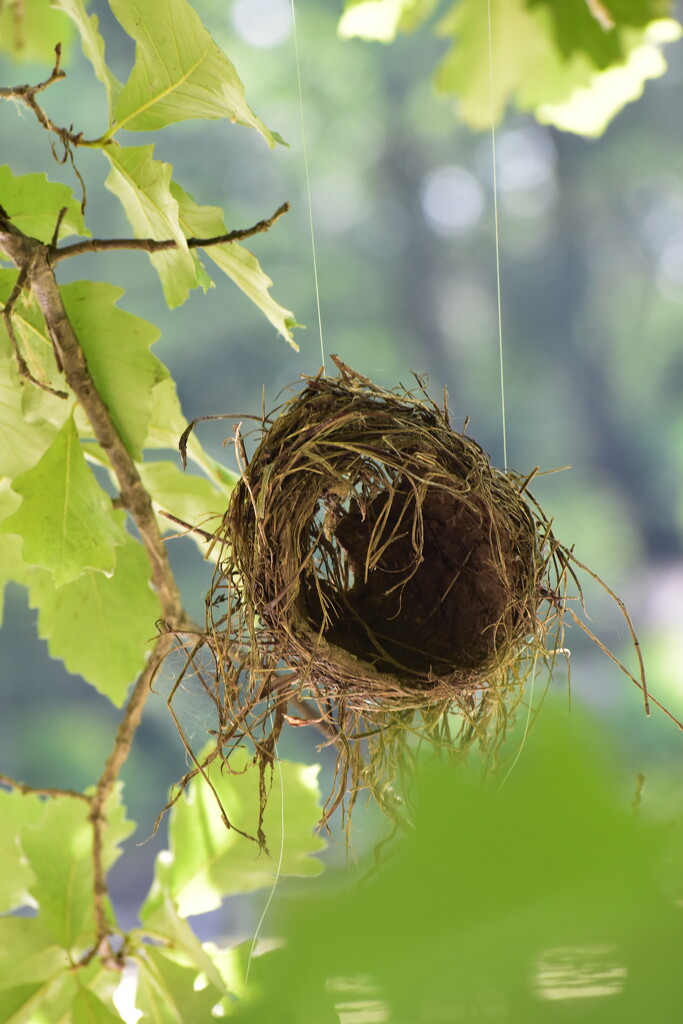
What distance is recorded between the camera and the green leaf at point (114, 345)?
0.54 meters

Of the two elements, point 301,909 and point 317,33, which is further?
point 317,33

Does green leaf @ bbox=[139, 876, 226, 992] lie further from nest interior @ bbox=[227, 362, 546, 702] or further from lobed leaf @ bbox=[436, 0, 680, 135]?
lobed leaf @ bbox=[436, 0, 680, 135]

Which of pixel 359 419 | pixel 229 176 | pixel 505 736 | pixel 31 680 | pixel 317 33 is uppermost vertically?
pixel 317 33

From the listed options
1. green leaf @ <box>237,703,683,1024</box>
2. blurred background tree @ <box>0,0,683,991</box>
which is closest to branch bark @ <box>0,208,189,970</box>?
green leaf @ <box>237,703,683,1024</box>

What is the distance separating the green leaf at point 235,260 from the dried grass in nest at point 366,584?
0.20ft

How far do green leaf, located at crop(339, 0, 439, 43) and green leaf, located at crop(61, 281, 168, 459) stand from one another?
11.8 inches

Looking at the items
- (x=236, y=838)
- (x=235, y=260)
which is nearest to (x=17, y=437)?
(x=235, y=260)

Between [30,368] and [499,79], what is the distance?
0.42 m

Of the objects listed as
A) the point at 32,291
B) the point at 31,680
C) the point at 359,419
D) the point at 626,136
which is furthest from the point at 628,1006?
the point at 626,136

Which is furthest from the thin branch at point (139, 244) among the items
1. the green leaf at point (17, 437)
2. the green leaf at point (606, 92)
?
the green leaf at point (606, 92)

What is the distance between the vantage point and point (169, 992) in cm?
62

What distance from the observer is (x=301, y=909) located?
0.12 metres

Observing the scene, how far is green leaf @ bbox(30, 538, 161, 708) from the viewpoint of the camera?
2.12 feet

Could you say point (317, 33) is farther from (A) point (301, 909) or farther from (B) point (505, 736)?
(A) point (301, 909)
